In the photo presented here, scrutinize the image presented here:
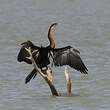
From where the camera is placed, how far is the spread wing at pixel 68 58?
10320 mm

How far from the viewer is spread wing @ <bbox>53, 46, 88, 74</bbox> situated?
33.9 feet

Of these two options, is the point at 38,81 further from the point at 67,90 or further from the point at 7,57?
the point at 7,57

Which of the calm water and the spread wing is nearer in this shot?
the calm water

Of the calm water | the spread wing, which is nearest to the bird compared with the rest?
the spread wing

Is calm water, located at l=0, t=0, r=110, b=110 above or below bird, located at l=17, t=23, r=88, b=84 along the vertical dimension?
below

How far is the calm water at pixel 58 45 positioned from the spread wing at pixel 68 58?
0.54 metres

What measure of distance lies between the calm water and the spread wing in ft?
1.76

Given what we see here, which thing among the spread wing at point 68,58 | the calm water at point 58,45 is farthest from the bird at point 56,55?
the calm water at point 58,45

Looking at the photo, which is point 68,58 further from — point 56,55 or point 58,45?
point 58,45

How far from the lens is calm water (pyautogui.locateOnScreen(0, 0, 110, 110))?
1002cm

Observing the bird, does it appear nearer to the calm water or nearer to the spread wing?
the spread wing

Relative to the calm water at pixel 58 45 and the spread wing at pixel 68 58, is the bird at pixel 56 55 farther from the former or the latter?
the calm water at pixel 58 45

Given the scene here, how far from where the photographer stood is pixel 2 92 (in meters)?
10.8

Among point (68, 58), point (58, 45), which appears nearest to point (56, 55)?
point (68, 58)
